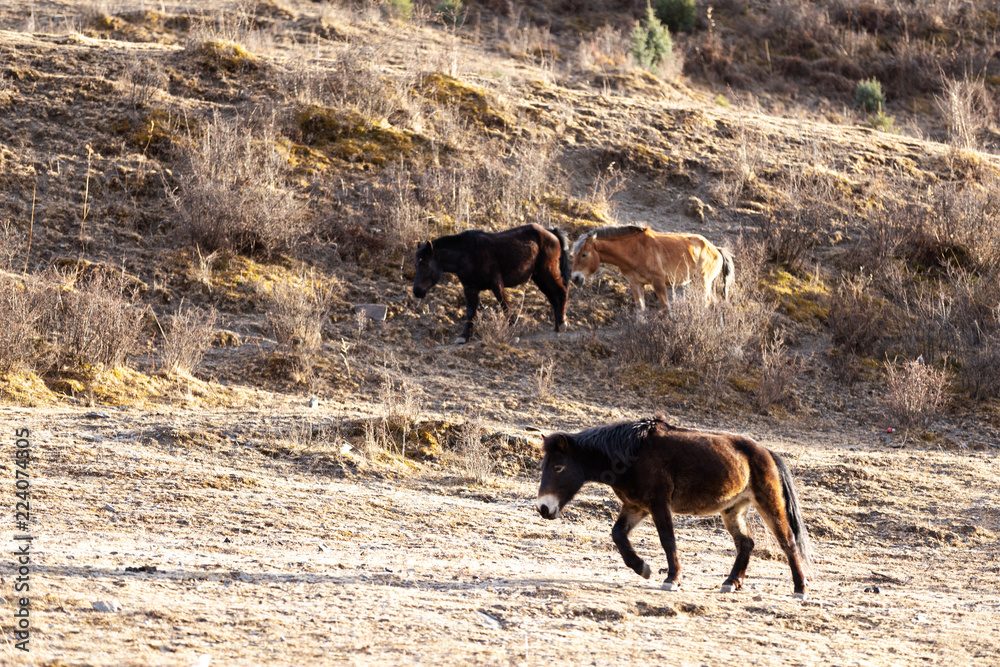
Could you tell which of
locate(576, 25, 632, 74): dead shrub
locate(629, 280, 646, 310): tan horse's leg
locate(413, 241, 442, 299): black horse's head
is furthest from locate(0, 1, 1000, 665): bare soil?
locate(576, 25, 632, 74): dead shrub

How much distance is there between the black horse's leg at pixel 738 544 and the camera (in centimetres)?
741

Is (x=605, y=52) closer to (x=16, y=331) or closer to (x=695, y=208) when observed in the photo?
(x=695, y=208)

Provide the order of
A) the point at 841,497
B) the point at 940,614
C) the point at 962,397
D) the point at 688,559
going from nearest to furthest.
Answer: the point at 940,614, the point at 688,559, the point at 841,497, the point at 962,397

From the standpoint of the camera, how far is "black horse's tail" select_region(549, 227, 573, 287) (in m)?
15.5

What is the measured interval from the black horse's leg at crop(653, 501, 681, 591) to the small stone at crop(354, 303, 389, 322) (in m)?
8.48

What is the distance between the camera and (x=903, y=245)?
18766mm

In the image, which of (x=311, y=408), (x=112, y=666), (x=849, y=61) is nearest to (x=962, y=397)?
(x=311, y=408)

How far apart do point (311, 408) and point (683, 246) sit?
6382mm

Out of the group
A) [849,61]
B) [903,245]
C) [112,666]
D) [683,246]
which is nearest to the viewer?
[112,666]

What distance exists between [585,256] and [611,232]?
508mm

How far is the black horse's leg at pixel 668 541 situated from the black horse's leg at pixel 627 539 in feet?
0.56

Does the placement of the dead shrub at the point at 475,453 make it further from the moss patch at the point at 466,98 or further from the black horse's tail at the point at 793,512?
the moss patch at the point at 466,98

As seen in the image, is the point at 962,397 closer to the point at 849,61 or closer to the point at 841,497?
the point at 841,497

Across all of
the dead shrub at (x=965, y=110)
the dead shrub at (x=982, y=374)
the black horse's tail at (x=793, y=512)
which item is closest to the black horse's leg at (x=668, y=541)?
the black horse's tail at (x=793, y=512)
